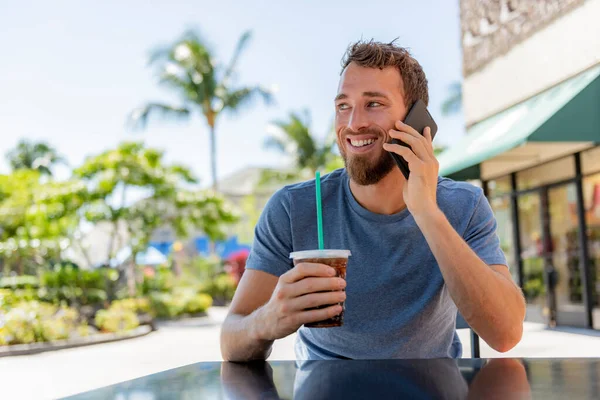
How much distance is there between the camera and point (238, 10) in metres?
33.5

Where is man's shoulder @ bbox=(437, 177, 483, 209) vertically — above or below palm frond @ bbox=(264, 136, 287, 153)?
below

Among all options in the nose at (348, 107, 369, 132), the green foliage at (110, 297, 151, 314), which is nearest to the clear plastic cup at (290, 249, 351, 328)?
the nose at (348, 107, 369, 132)

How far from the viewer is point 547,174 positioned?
40.1ft

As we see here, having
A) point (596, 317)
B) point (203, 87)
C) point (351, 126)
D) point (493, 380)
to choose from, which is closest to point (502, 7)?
point (596, 317)

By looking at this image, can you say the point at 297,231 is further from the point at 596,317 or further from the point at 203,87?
the point at 203,87

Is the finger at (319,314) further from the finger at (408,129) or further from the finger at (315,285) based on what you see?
the finger at (408,129)

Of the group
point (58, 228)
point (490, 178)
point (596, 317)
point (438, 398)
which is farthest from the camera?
point (58, 228)

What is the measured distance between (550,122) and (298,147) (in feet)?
82.5

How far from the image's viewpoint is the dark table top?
140 centimetres

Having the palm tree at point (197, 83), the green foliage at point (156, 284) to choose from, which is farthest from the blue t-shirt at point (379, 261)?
the palm tree at point (197, 83)

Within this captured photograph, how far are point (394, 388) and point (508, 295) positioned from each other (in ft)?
2.72

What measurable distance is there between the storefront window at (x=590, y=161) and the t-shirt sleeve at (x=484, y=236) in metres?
9.06

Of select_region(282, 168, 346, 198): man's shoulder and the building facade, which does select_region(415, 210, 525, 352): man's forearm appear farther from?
the building facade

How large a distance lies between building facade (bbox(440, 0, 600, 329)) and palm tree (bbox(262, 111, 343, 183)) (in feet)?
65.6
